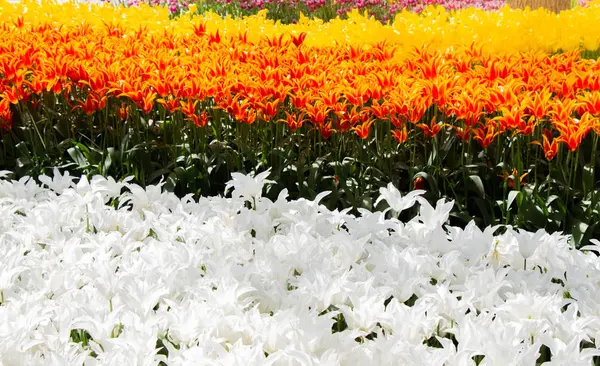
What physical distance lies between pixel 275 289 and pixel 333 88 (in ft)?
6.89

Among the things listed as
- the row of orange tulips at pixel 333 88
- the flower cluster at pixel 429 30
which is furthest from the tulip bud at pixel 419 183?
the flower cluster at pixel 429 30

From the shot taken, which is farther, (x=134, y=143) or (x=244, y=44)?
(x=244, y=44)

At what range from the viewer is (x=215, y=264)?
7.35 feet

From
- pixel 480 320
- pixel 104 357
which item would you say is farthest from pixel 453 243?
pixel 104 357

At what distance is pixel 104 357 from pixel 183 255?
62 cm

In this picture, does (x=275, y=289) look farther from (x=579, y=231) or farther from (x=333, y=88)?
(x=333, y=88)

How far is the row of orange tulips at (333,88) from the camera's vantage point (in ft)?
11.9

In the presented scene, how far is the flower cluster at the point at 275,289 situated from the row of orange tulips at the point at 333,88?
94cm

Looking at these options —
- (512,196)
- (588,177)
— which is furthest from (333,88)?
(588,177)

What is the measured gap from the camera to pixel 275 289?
6.96 ft

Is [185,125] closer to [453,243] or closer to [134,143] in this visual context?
[134,143]

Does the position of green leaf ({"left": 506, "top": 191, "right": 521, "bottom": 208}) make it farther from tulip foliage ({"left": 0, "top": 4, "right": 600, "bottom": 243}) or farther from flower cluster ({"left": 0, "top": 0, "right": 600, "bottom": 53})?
flower cluster ({"left": 0, "top": 0, "right": 600, "bottom": 53})

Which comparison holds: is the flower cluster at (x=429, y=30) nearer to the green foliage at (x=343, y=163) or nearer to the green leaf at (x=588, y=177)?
the green foliage at (x=343, y=163)

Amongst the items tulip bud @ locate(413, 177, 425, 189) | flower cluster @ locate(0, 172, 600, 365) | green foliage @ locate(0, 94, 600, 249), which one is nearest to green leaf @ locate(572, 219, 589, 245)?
green foliage @ locate(0, 94, 600, 249)
